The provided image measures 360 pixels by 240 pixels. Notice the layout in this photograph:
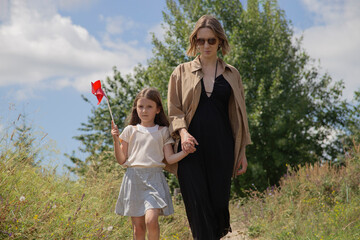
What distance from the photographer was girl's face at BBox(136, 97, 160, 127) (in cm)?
394

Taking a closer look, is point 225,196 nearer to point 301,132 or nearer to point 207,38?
point 207,38

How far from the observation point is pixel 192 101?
12.4 feet

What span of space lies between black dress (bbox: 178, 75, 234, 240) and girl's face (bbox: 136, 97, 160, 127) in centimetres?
41

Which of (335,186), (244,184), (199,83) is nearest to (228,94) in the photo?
(199,83)

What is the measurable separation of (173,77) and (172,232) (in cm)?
307

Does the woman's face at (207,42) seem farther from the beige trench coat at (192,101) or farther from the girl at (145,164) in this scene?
the girl at (145,164)

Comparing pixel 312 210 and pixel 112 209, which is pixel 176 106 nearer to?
pixel 112 209

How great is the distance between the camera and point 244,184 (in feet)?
51.1

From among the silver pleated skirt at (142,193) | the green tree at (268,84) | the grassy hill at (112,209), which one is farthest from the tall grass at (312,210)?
the green tree at (268,84)

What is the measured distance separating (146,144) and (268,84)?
12626 mm

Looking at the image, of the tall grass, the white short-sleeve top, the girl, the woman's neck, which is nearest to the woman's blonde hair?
the woman's neck

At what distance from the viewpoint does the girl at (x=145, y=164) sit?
3721 mm

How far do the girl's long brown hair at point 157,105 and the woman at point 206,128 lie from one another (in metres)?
0.19

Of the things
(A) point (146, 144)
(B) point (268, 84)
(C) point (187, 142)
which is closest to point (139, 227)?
(A) point (146, 144)
